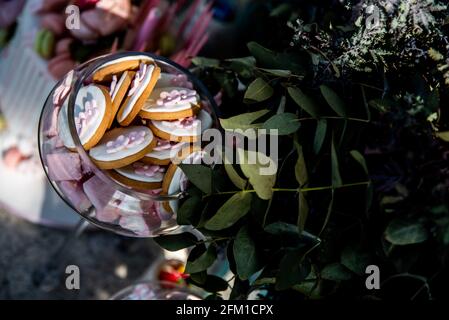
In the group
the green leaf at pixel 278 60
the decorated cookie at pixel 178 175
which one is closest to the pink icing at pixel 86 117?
the decorated cookie at pixel 178 175

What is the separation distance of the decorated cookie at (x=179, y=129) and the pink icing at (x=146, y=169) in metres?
0.04

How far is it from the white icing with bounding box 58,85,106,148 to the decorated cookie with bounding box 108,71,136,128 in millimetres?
13

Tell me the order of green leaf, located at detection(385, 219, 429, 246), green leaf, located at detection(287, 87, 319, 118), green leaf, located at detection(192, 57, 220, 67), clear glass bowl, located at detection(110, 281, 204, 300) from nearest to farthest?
green leaf, located at detection(385, 219, 429, 246) < green leaf, located at detection(287, 87, 319, 118) < green leaf, located at detection(192, 57, 220, 67) < clear glass bowl, located at detection(110, 281, 204, 300)

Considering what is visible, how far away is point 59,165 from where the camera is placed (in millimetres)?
709

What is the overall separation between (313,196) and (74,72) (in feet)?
1.07

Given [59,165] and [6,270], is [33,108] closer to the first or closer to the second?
[6,270]

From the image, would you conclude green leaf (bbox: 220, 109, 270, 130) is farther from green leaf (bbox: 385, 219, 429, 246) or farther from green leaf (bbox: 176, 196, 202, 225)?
green leaf (bbox: 385, 219, 429, 246)

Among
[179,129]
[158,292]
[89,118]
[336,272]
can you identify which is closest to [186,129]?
[179,129]

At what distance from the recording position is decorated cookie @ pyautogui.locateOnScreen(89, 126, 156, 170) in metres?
0.68

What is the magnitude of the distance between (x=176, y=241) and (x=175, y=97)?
17 cm

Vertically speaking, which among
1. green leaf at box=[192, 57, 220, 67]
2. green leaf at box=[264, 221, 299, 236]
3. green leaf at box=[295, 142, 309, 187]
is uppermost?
green leaf at box=[192, 57, 220, 67]

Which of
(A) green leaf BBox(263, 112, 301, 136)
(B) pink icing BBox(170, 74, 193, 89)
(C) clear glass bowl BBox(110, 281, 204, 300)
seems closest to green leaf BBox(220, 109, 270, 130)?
(A) green leaf BBox(263, 112, 301, 136)

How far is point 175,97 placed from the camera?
72cm

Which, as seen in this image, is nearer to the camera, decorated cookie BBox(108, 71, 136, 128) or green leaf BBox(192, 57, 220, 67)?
decorated cookie BBox(108, 71, 136, 128)
